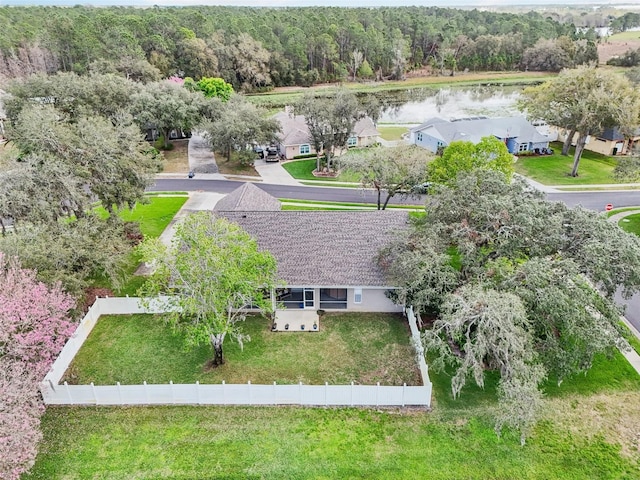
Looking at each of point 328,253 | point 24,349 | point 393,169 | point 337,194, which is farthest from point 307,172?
point 24,349

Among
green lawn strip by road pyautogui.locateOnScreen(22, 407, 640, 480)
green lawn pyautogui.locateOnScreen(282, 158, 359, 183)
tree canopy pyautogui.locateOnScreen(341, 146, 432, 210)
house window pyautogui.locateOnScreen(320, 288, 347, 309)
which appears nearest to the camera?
green lawn strip by road pyautogui.locateOnScreen(22, 407, 640, 480)

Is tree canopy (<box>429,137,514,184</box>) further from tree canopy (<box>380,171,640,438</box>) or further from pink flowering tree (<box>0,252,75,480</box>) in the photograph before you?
pink flowering tree (<box>0,252,75,480</box>)

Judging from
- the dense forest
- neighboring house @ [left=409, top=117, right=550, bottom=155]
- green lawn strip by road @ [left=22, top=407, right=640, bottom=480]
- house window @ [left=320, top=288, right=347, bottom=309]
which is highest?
the dense forest

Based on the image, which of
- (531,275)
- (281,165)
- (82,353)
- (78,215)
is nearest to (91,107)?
(281,165)

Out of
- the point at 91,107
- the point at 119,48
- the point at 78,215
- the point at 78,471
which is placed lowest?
the point at 78,471

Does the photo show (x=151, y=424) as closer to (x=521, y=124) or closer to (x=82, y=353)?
(x=82, y=353)

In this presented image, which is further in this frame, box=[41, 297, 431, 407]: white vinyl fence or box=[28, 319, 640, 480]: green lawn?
box=[41, 297, 431, 407]: white vinyl fence

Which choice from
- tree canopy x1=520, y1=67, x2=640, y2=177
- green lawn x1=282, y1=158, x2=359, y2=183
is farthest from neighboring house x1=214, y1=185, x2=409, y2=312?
tree canopy x1=520, y1=67, x2=640, y2=177
